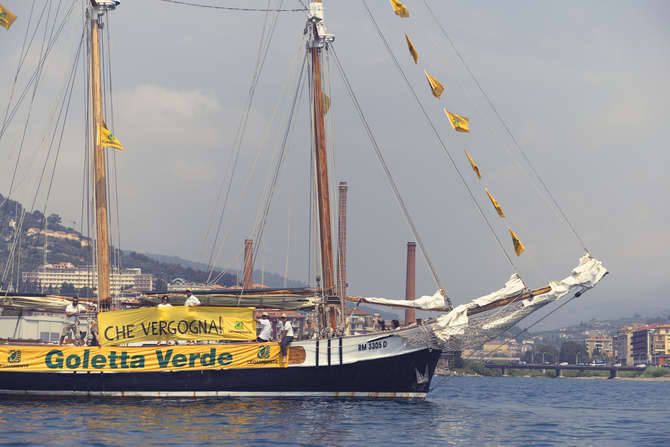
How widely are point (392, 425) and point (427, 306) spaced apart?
456 inches

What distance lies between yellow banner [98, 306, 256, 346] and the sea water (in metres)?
2.69

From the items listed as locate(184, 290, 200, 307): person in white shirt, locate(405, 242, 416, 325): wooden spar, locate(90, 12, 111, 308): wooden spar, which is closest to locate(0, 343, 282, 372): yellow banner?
locate(184, 290, 200, 307): person in white shirt

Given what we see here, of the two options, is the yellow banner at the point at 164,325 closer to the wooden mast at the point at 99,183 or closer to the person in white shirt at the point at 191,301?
the person in white shirt at the point at 191,301

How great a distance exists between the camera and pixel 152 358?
3506 centimetres

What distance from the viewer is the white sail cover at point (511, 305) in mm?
35031

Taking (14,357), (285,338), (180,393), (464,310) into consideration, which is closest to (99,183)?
(14,357)

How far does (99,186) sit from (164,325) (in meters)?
7.71

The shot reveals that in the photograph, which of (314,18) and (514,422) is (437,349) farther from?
(314,18)

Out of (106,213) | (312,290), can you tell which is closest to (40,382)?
(106,213)

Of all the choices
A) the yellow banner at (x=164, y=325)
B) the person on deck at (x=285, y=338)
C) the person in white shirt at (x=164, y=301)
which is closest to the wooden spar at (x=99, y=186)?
the person in white shirt at (x=164, y=301)

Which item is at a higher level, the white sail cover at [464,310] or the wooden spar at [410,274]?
the wooden spar at [410,274]

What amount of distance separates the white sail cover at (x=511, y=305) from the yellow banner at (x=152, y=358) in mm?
7177

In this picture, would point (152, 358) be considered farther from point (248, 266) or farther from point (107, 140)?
point (248, 266)

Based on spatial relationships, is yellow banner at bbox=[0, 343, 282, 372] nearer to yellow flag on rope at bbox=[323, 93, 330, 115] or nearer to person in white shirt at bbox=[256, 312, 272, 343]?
person in white shirt at bbox=[256, 312, 272, 343]
